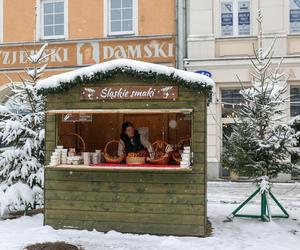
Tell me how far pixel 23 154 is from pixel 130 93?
278 centimetres

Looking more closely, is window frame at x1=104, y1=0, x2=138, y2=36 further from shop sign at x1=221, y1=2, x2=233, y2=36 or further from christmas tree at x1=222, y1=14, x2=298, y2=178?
christmas tree at x1=222, y1=14, x2=298, y2=178

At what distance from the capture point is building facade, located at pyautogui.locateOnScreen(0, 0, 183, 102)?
16531 millimetres

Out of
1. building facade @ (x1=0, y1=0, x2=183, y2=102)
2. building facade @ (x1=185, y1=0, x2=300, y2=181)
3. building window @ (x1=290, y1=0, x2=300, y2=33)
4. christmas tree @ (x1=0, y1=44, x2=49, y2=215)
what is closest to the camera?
christmas tree @ (x1=0, y1=44, x2=49, y2=215)

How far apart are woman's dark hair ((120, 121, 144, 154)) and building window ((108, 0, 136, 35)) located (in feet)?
28.3

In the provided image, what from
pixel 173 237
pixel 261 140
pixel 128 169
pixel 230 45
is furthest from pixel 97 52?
pixel 173 237

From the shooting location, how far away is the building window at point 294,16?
1609cm

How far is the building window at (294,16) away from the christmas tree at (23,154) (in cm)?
953

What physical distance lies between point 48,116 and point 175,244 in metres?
2.98

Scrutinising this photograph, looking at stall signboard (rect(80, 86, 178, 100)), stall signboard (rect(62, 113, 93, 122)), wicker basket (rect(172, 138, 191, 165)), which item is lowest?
wicker basket (rect(172, 138, 191, 165))

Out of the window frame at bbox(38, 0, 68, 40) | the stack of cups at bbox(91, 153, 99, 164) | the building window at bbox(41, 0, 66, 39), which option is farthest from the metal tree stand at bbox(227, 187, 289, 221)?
the building window at bbox(41, 0, 66, 39)

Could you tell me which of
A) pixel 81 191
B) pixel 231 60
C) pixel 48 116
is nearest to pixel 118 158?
pixel 81 191

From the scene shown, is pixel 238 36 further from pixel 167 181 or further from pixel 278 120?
pixel 167 181

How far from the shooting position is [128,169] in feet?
25.6

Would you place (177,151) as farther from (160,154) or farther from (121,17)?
(121,17)
